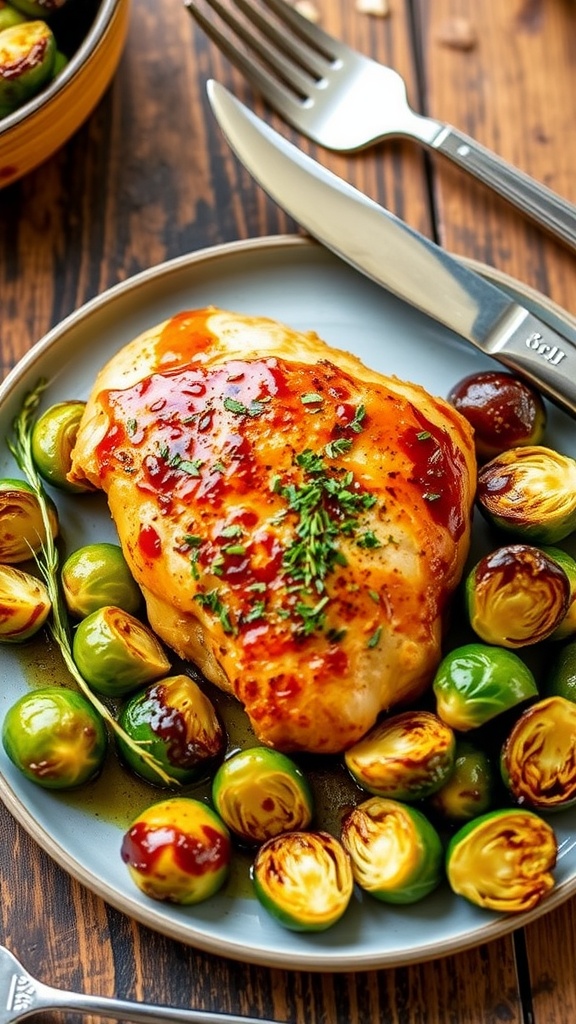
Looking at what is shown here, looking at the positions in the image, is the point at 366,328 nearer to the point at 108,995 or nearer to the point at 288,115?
the point at 288,115

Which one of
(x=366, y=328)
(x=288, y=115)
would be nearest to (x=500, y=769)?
(x=366, y=328)

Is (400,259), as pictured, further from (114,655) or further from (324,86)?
(114,655)

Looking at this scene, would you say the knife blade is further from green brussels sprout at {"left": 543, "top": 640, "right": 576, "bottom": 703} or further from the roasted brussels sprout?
green brussels sprout at {"left": 543, "top": 640, "right": 576, "bottom": 703}

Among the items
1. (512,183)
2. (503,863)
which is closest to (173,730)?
(503,863)

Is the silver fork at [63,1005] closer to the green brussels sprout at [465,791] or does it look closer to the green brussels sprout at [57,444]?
the green brussels sprout at [465,791]

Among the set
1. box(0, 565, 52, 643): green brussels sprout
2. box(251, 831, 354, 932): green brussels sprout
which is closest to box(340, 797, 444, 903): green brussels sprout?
box(251, 831, 354, 932): green brussels sprout

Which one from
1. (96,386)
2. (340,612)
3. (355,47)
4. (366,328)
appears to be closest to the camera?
(340,612)
